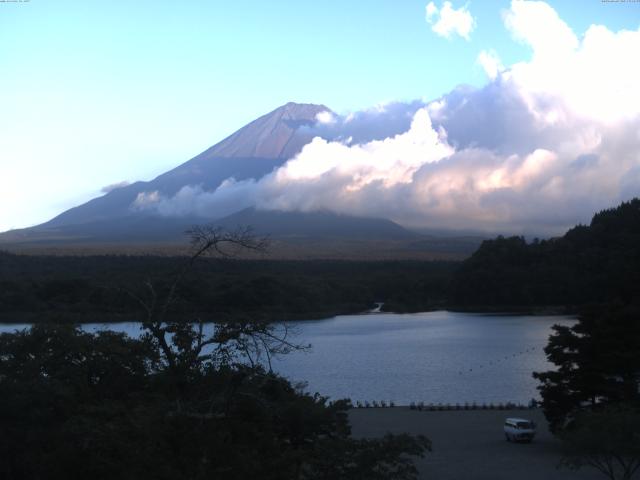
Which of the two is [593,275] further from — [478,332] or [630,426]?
[630,426]

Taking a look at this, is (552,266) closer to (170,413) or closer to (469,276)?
(469,276)

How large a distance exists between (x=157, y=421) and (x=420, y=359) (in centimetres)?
2075

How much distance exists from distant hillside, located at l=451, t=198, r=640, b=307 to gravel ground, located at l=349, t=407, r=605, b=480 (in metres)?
26.6

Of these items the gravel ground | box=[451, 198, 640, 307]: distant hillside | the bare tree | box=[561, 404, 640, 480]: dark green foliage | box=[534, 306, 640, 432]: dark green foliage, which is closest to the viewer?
the bare tree

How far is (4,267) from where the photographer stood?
41.8m

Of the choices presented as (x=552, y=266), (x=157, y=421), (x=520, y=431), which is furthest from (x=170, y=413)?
(x=552, y=266)

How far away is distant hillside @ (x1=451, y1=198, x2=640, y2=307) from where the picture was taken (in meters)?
41.4

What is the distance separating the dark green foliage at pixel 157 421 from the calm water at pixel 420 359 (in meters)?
7.32

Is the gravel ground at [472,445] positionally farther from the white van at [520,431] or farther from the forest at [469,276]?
the forest at [469,276]

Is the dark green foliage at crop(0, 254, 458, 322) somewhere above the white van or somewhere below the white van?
above

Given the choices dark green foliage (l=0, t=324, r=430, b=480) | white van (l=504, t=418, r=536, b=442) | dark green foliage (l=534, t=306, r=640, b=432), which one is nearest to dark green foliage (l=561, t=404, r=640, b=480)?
dark green foliage (l=0, t=324, r=430, b=480)

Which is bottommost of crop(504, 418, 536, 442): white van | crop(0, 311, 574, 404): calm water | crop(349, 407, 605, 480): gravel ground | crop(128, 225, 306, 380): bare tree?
crop(0, 311, 574, 404): calm water

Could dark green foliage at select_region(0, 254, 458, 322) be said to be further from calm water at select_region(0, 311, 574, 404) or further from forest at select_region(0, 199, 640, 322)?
calm water at select_region(0, 311, 574, 404)

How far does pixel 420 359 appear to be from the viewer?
24328 mm
